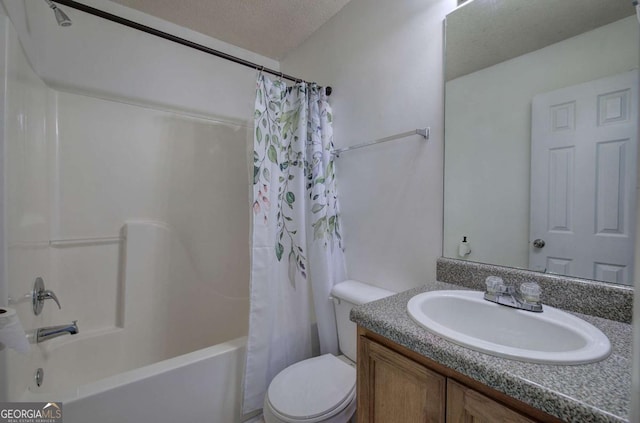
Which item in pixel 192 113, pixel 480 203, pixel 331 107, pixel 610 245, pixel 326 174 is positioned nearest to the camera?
pixel 610 245

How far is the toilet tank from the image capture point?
1.38m

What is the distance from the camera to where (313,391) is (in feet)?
3.70

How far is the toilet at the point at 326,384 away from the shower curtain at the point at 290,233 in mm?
124

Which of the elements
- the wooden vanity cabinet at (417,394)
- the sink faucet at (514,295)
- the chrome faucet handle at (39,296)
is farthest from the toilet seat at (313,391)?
the chrome faucet handle at (39,296)

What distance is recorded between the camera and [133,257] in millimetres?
1753

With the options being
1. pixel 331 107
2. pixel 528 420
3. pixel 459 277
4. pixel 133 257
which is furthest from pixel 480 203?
pixel 133 257

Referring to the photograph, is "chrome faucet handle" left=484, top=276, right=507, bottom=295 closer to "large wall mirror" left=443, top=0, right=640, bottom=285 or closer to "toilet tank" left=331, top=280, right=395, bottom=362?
"large wall mirror" left=443, top=0, right=640, bottom=285

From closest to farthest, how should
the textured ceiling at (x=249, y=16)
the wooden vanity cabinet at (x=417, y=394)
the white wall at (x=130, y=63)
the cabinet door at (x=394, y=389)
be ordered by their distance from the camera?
the wooden vanity cabinet at (x=417, y=394) < the cabinet door at (x=394, y=389) < the white wall at (x=130, y=63) < the textured ceiling at (x=249, y=16)

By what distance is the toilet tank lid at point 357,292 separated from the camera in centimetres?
135

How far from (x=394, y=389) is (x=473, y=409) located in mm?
226

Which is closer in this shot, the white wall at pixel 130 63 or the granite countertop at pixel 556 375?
the granite countertop at pixel 556 375

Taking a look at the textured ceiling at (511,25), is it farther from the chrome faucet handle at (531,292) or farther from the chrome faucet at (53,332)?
the chrome faucet at (53,332)

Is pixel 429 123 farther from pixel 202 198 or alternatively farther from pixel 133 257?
pixel 133 257

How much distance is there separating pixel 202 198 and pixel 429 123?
1635 millimetres
